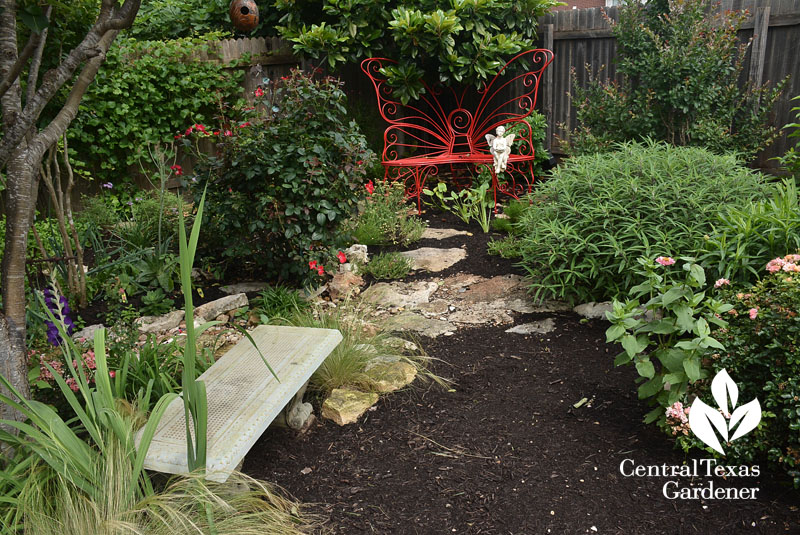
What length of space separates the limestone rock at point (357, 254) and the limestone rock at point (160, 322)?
1461 mm

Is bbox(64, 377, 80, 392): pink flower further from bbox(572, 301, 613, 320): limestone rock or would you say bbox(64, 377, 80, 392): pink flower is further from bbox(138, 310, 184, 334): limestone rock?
bbox(572, 301, 613, 320): limestone rock

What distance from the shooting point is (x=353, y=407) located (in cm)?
274

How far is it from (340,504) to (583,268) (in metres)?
2.24

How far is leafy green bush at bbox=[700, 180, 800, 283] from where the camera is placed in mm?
2992

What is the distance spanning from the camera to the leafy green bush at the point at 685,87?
5.54 meters

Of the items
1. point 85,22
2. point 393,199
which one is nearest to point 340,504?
point 85,22

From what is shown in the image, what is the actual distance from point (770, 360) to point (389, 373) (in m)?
1.61

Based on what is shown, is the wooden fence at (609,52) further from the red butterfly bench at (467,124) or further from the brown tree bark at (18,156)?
the brown tree bark at (18,156)

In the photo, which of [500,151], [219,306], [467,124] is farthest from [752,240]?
[467,124]

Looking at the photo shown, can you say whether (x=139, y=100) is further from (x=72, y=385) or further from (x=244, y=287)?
(x=72, y=385)

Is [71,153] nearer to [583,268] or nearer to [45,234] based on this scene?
[45,234]

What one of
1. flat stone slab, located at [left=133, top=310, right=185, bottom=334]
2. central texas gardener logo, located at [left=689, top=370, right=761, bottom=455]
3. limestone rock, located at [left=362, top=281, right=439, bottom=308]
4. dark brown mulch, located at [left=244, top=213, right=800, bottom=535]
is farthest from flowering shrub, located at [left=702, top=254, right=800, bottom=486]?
flat stone slab, located at [left=133, top=310, right=185, bottom=334]

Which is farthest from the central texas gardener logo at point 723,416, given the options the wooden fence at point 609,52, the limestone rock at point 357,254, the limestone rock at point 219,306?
the wooden fence at point 609,52

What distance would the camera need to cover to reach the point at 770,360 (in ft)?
6.89
